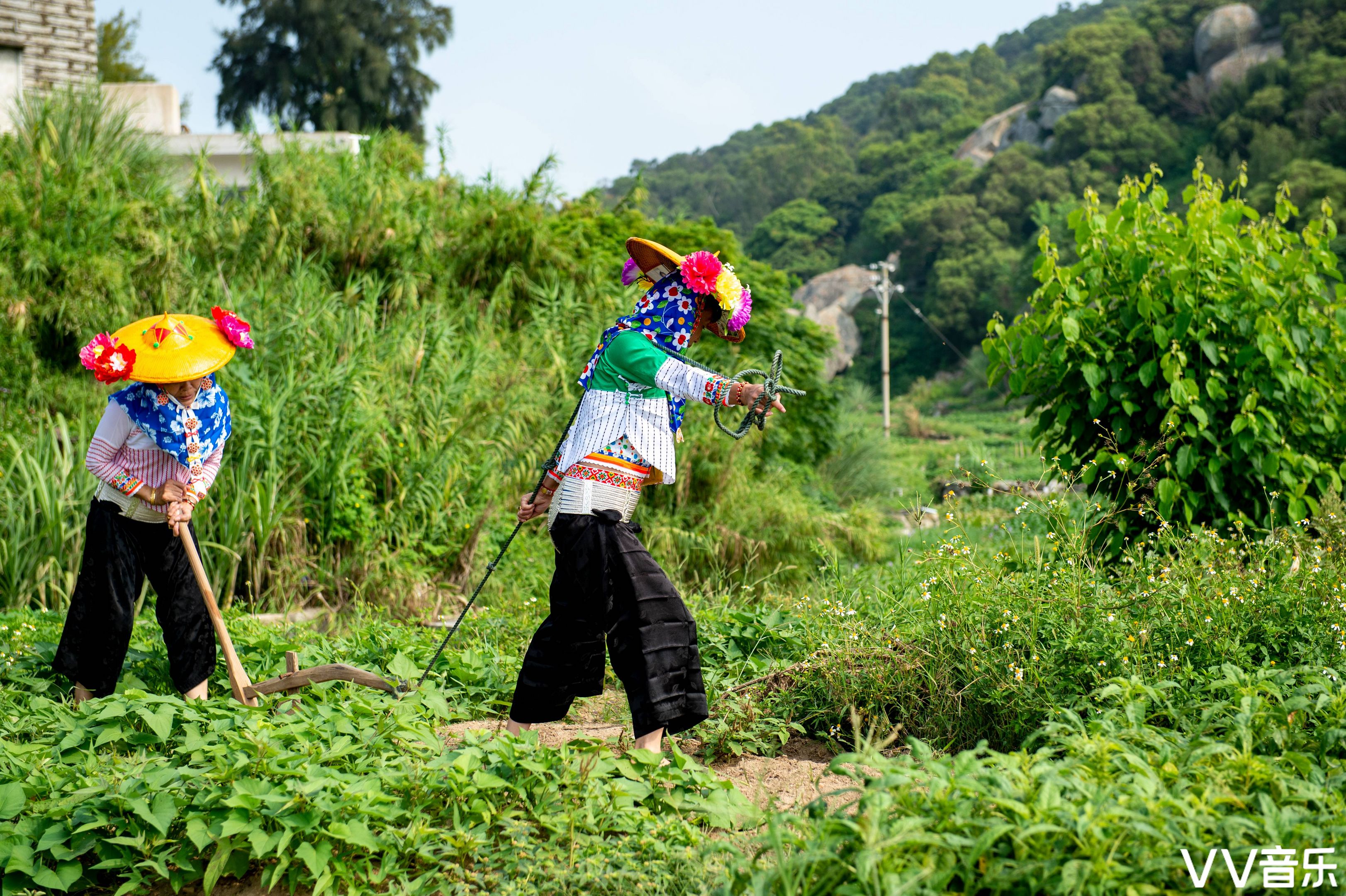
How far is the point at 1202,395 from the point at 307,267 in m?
6.47

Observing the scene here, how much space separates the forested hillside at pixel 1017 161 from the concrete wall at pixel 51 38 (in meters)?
20.1

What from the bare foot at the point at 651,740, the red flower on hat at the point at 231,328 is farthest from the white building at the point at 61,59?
the bare foot at the point at 651,740

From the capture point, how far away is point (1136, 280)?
492 cm

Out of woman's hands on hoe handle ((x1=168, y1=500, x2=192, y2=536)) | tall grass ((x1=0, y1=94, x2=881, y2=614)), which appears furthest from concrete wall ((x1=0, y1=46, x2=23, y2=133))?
woman's hands on hoe handle ((x1=168, y1=500, x2=192, y2=536))

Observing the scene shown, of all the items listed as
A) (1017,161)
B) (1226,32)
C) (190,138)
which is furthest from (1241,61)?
(190,138)

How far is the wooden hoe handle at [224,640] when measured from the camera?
377cm

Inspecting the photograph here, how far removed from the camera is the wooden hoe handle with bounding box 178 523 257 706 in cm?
377

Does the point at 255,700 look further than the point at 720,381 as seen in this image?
Yes

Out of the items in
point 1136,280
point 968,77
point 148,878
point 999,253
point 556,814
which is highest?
point 968,77

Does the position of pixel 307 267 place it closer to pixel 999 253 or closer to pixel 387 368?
pixel 387 368

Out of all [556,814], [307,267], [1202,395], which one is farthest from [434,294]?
[556,814]

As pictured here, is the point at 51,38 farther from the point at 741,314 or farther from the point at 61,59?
the point at 741,314

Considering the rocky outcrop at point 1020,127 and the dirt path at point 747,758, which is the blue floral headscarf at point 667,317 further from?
the rocky outcrop at point 1020,127

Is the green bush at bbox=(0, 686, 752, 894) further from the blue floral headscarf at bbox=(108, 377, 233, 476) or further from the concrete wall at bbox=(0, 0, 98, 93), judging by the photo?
the concrete wall at bbox=(0, 0, 98, 93)
